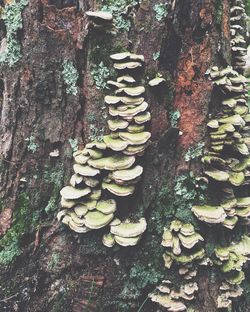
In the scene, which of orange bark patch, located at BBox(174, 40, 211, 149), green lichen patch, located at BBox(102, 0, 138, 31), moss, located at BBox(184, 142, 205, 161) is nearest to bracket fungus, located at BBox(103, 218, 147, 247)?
moss, located at BBox(184, 142, 205, 161)

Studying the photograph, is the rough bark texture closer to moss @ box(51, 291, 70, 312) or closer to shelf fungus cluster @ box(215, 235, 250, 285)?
moss @ box(51, 291, 70, 312)

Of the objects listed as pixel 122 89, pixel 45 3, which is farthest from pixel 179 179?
pixel 45 3

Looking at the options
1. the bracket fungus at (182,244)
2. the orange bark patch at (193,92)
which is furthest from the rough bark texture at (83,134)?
the bracket fungus at (182,244)

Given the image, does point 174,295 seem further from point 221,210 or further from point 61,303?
point 61,303

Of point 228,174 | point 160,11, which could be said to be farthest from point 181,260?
point 160,11

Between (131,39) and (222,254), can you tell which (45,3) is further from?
(222,254)

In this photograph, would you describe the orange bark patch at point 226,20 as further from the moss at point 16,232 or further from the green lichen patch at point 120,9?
the moss at point 16,232
